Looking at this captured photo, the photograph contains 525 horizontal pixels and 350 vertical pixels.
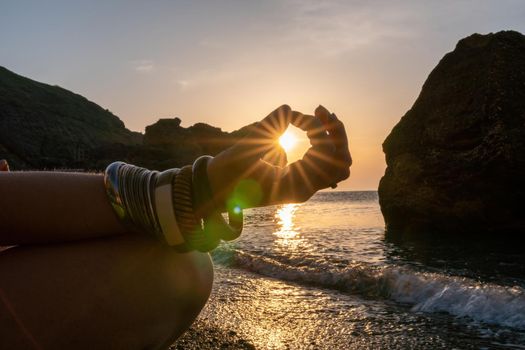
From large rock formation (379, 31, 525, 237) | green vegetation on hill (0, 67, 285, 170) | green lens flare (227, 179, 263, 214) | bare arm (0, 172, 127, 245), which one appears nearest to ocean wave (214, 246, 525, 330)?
→ green lens flare (227, 179, 263, 214)

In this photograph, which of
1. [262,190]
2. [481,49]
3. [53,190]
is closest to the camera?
[262,190]

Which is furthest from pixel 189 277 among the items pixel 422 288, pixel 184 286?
pixel 422 288

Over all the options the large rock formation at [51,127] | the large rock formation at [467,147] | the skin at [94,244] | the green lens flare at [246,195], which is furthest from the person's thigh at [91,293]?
the large rock formation at [51,127]

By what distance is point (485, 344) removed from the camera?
304 centimetres

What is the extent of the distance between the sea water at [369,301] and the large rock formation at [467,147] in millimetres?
3312

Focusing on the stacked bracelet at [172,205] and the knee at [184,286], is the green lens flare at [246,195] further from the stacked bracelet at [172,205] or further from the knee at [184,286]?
the knee at [184,286]

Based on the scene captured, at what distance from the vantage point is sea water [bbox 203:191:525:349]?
10.3 ft

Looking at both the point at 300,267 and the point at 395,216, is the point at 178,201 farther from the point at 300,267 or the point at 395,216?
the point at 395,216

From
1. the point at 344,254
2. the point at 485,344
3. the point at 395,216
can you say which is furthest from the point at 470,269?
the point at 395,216

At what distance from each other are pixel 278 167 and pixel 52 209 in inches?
27.0

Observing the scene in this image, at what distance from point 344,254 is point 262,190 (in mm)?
7220

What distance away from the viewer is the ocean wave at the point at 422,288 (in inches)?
155

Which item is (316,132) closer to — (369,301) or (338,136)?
(338,136)

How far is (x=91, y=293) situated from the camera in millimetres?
1326
